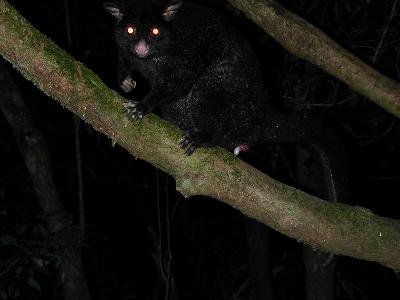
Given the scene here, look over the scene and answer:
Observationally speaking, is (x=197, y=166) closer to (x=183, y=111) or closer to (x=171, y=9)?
(x=183, y=111)

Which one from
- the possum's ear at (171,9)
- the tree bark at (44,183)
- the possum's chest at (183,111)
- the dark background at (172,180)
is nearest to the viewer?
the possum's ear at (171,9)

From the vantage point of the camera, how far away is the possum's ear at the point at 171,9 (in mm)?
3266

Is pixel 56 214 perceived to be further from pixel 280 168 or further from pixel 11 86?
pixel 280 168

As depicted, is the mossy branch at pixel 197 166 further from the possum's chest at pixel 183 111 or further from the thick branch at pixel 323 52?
the possum's chest at pixel 183 111

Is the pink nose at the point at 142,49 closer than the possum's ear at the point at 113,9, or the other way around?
the pink nose at the point at 142,49

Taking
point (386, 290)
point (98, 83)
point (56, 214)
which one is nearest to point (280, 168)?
point (56, 214)

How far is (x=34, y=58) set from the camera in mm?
2057

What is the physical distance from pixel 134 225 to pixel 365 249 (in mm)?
6652

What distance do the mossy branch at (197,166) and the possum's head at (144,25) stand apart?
102 cm

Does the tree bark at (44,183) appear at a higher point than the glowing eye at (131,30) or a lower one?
lower

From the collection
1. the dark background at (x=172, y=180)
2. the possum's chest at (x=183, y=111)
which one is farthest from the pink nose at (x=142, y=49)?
the dark background at (x=172, y=180)

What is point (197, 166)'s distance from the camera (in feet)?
7.82

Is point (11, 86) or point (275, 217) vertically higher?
point (275, 217)

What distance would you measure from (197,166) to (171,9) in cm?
134
